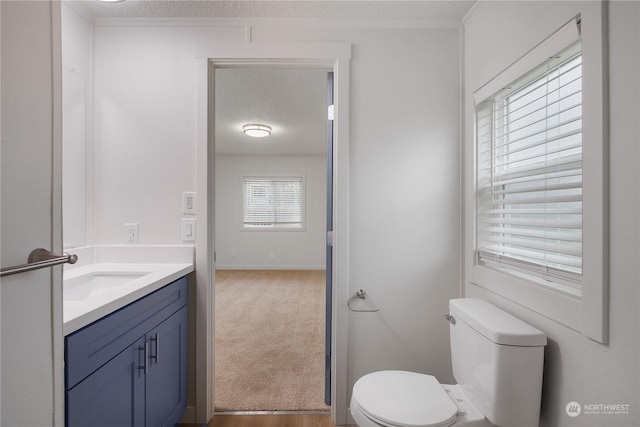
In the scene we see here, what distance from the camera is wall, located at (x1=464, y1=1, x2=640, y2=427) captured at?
0.83 m

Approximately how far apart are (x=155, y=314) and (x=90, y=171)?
0.99 meters

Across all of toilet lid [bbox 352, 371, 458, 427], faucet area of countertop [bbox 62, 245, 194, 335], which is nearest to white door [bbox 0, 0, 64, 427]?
faucet area of countertop [bbox 62, 245, 194, 335]

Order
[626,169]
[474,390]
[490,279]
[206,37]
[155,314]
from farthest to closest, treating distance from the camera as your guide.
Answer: [206,37], [490,279], [155,314], [474,390], [626,169]

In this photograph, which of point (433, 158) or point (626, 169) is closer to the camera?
point (626, 169)

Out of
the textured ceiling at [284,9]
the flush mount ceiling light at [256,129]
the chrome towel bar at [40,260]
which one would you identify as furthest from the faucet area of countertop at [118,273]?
the flush mount ceiling light at [256,129]

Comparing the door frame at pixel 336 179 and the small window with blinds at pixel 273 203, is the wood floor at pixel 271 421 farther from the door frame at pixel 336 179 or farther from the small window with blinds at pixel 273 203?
the small window with blinds at pixel 273 203

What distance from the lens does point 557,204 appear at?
1104mm

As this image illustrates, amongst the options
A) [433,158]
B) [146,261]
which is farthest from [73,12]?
[433,158]

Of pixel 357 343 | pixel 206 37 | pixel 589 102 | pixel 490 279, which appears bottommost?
pixel 357 343

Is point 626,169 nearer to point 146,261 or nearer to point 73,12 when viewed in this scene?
point 146,261

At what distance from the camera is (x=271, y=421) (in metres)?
1.77

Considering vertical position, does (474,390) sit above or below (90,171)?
below

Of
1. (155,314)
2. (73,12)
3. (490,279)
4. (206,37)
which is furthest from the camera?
(206,37)

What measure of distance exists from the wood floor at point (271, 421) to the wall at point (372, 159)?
20cm
